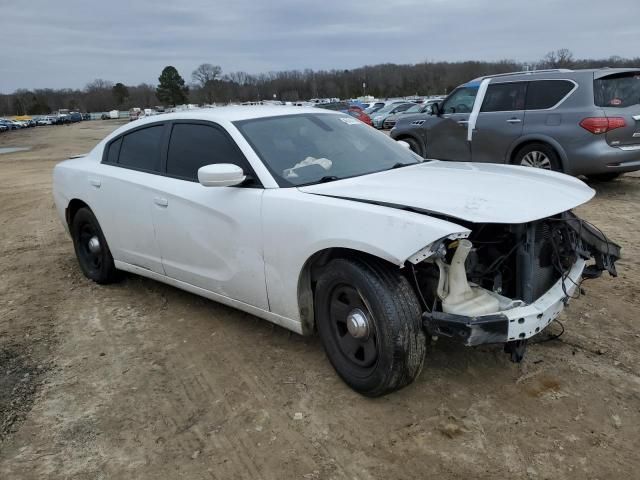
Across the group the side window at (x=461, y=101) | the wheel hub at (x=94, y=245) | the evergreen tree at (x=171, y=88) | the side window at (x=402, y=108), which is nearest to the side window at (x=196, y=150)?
the wheel hub at (x=94, y=245)

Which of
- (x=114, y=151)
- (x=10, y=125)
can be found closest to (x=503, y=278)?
(x=114, y=151)

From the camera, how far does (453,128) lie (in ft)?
30.4

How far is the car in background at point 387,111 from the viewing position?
29.0m

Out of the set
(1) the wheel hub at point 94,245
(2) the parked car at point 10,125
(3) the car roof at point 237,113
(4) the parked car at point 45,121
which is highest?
(4) the parked car at point 45,121

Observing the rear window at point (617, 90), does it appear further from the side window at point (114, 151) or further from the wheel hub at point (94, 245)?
the wheel hub at point (94, 245)

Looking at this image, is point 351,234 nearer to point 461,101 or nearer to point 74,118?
point 461,101

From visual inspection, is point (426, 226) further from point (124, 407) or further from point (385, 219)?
point (124, 407)

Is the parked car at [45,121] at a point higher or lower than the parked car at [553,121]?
higher

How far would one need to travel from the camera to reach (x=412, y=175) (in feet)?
11.8

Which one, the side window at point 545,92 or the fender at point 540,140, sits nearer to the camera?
the fender at point 540,140

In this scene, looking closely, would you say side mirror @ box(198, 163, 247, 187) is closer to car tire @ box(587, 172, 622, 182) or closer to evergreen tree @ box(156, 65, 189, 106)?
car tire @ box(587, 172, 622, 182)

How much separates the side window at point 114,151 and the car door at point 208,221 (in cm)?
86

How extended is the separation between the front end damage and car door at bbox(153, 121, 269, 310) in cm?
111

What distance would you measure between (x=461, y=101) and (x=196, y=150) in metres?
6.48
